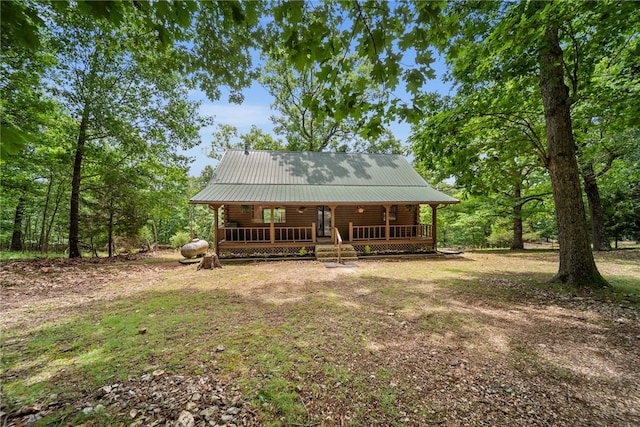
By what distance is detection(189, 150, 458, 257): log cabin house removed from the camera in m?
12.0

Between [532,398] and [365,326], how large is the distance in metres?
2.09

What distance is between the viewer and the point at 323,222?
1515 centimetres

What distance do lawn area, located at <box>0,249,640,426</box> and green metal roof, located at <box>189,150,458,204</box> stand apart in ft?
21.8

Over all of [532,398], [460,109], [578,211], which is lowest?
[532,398]

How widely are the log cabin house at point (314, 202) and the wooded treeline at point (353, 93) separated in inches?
129

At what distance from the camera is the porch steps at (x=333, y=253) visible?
1142 cm

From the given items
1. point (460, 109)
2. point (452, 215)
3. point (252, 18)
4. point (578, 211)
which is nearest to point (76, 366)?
point (252, 18)

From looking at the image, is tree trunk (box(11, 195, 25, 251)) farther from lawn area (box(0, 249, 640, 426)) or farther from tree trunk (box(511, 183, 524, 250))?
tree trunk (box(511, 183, 524, 250))

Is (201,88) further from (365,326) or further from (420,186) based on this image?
(420,186)

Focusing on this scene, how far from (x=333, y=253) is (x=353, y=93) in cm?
949

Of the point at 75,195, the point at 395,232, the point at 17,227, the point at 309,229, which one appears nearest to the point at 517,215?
the point at 395,232

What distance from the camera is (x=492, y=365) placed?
2.93 m

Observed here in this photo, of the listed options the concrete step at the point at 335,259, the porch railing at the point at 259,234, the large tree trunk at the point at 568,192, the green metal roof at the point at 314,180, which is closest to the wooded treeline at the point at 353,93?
the large tree trunk at the point at 568,192

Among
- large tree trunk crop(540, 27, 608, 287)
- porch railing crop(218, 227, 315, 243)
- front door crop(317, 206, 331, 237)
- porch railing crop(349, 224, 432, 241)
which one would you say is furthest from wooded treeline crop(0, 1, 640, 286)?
front door crop(317, 206, 331, 237)
